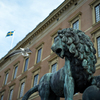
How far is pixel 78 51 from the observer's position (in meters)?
2.92

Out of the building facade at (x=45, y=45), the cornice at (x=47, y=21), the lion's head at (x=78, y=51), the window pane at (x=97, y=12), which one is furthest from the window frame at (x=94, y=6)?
the lion's head at (x=78, y=51)

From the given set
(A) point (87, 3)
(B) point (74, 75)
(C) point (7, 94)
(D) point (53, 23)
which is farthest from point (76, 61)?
(C) point (7, 94)

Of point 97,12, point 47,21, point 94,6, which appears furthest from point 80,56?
point 47,21

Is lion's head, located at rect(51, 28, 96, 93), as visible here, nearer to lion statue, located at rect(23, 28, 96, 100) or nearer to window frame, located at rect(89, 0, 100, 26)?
lion statue, located at rect(23, 28, 96, 100)

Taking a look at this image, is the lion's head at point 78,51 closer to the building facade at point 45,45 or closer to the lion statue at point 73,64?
the lion statue at point 73,64

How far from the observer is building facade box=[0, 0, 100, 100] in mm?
16391

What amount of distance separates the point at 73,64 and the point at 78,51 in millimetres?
235

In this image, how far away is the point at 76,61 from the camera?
2.92 metres

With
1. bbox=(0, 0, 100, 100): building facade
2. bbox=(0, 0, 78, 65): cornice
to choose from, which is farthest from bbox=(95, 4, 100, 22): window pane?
bbox=(0, 0, 78, 65): cornice

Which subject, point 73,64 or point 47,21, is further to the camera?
point 47,21

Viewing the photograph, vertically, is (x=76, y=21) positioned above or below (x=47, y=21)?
below

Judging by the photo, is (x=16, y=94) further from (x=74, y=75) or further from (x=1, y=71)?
(x=74, y=75)

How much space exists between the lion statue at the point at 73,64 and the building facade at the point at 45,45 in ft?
36.3

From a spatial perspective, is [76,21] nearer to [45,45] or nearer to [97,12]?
[97,12]
